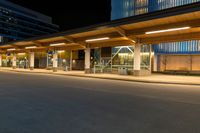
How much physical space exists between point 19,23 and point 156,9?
3035 inches

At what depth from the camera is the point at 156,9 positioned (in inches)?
2844

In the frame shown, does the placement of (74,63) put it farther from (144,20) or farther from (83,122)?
(83,122)

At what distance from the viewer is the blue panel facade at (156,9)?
192 ft

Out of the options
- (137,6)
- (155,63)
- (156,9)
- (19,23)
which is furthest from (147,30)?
(19,23)

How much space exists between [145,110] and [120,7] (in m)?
78.1

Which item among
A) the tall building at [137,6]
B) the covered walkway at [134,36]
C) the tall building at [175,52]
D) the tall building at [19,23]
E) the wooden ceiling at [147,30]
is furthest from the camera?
the tall building at [19,23]

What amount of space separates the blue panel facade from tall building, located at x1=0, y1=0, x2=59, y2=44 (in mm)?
55520

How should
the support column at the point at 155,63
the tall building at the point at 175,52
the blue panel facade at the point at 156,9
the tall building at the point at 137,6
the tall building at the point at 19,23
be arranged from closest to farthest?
the tall building at the point at 175,52 → the blue panel facade at the point at 156,9 → the support column at the point at 155,63 → the tall building at the point at 137,6 → the tall building at the point at 19,23

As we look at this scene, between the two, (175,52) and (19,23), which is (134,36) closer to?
(175,52)

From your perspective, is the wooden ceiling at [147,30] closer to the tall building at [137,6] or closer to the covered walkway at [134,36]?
the covered walkway at [134,36]

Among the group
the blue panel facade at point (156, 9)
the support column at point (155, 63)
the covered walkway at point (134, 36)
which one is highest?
→ the blue panel facade at point (156, 9)

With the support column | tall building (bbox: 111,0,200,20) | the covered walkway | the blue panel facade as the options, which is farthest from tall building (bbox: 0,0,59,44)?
the support column

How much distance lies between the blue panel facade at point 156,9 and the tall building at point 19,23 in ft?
182

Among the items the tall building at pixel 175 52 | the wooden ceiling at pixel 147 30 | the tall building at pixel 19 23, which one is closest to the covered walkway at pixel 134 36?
→ the wooden ceiling at pixel 147 30
